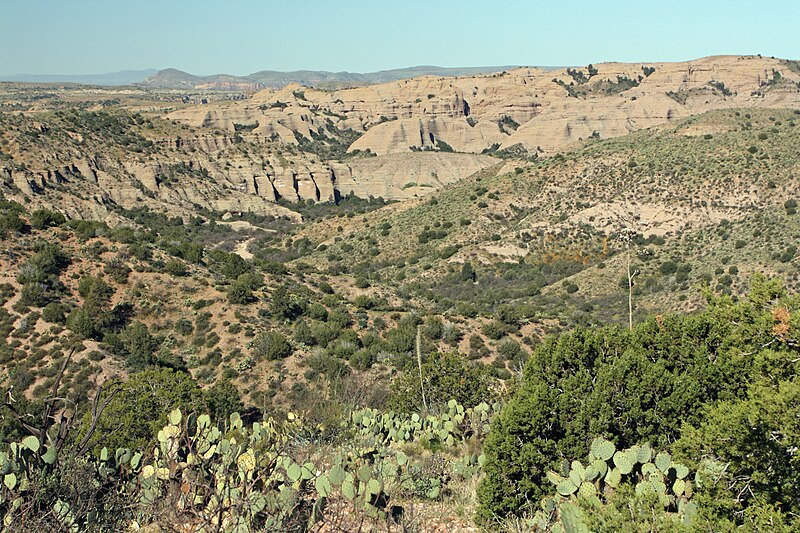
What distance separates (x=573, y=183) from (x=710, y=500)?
184 ft

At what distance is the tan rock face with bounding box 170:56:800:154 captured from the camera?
124250 millimetres

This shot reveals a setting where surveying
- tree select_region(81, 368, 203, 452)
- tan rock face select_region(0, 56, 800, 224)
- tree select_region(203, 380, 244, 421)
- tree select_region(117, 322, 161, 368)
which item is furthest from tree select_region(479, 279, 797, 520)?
tan rock face select_region(0, 56, 800, 224)

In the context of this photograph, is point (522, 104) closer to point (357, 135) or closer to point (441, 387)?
point (357, 135)

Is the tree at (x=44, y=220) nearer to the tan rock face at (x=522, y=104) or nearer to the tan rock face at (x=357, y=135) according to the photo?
the tan rock face at (x=357, y=135)

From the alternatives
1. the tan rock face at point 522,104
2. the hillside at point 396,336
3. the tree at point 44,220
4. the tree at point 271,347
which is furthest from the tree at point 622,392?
the tan rock face at point 522,104

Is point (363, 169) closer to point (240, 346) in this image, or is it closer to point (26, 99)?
point (240, 346)

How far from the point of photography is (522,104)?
142000 millimetres

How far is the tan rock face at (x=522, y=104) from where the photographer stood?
12425 centimetres

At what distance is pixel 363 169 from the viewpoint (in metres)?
107

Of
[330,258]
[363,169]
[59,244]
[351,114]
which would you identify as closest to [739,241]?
[330,258]

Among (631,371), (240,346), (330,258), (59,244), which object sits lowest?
(330,258)

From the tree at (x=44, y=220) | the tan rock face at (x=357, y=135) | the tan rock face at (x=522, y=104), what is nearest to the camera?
the tree at (x=44, y=220)

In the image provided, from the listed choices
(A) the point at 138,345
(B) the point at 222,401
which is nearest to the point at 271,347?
(A) the point at 138,345

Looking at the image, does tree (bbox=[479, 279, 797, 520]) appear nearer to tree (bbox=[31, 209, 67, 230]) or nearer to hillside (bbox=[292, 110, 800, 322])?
hillside (bbox=[292, 110, 800, 322])
